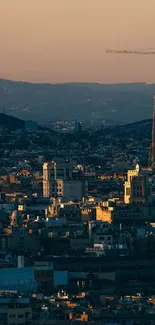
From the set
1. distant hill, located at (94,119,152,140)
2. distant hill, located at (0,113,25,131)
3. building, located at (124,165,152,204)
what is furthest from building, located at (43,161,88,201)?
distant hill, located at (0,113,25,131)

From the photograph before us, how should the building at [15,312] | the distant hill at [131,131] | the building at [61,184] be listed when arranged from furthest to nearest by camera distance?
1. the distant hill at [131,131]
2. the building at [61,184]
3. the building at [15,312]

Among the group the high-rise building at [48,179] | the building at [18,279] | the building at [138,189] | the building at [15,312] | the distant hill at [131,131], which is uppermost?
the distant hill at [131,131]

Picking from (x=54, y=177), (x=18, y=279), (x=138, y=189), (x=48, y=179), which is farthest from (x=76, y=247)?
(x=48, y=179)

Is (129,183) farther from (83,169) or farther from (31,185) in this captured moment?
(83,169)

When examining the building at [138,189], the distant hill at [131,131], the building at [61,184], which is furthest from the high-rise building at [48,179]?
the distant hill at [131,131]

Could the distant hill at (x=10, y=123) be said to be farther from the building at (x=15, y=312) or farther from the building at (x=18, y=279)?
the building at (x=15, y=312)

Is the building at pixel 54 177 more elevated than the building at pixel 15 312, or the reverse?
the building at pixel 54 177

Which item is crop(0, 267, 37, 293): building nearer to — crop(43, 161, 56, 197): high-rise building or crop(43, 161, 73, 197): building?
crop(43, 161, 73, 197): building

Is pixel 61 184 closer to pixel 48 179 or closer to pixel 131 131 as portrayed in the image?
pixel 48 179

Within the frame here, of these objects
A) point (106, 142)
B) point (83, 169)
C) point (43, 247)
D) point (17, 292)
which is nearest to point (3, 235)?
point (43, 247)
